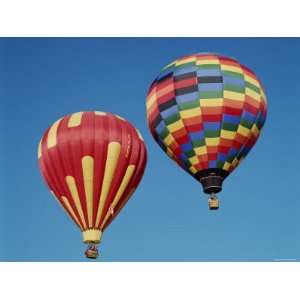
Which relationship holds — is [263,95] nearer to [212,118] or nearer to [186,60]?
[212,118]

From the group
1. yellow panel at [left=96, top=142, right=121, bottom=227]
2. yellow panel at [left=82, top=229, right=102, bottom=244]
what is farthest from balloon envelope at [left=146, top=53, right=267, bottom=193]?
yellow panel at [left=82, top=229, right=102, bottom=244]

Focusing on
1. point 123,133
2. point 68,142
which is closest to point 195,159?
point 123,133

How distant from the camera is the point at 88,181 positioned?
554 inches

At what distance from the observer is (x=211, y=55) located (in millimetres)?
15000

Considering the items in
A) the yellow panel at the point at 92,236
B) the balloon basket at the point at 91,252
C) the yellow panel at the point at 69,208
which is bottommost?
the balloon basket at the point at 91,252

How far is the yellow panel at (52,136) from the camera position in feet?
47.8

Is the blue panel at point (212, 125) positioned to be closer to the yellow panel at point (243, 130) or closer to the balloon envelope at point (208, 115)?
the balloon envelope at point (208, 115)

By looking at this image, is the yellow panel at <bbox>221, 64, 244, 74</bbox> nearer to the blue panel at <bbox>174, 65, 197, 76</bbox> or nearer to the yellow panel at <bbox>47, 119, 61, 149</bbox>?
the blue panel at <bbox>174, 65, 197, 76</bbox>

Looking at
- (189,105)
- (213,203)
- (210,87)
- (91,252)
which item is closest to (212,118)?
(189,105)

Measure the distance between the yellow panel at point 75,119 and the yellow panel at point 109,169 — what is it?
844mm

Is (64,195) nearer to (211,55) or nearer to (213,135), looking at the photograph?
(213,135)

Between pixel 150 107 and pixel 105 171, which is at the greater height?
pixel 150 107

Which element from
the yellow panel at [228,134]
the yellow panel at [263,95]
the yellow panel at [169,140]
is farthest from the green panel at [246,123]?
the yellow panel at [169,140]

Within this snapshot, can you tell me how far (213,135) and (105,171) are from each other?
6.94 ft
